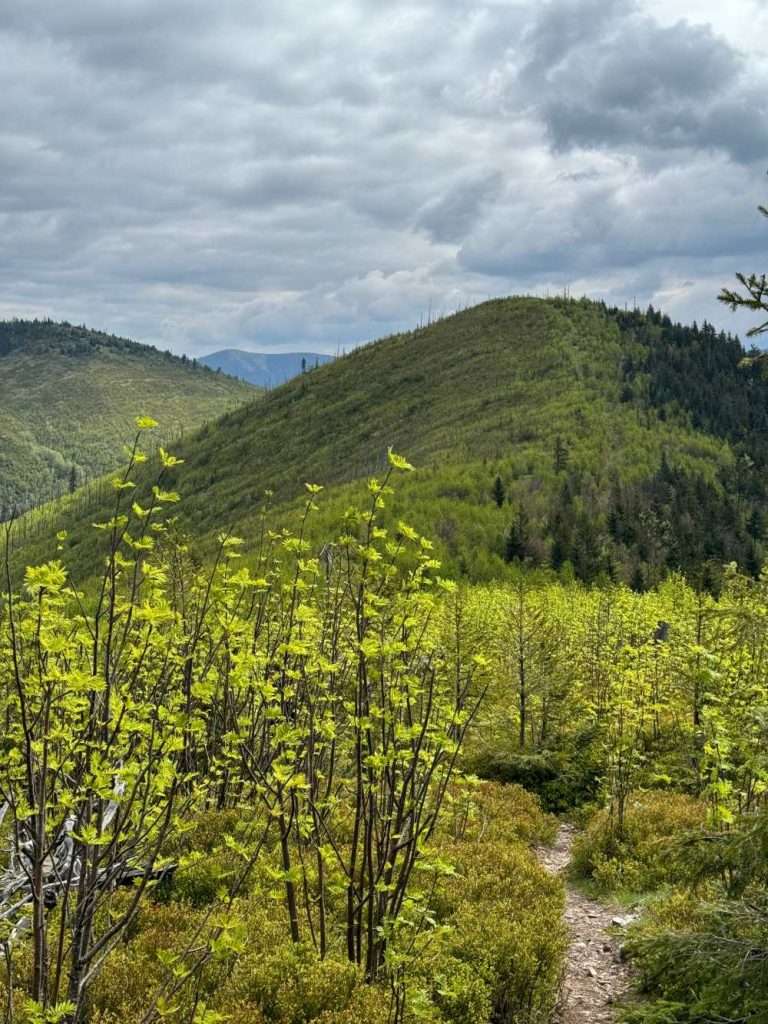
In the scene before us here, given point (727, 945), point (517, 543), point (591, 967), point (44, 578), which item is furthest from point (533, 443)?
point (44, 578)

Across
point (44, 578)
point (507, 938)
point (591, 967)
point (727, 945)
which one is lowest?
point (591, 967)

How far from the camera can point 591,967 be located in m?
9.53

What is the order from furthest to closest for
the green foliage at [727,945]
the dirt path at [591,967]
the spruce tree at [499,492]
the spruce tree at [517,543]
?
the spruce tree at [499,492], the spruce tree at [517,543], the dirt path at [591,967], the green foliage at [727,945]

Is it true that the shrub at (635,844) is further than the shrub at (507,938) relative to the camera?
Yes

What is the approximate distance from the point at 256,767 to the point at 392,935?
1.80 meters

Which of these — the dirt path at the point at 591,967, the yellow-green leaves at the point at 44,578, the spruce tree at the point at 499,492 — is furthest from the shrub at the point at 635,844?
the spruce tree at the point at 499,492

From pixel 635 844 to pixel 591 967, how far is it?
12.6 feet

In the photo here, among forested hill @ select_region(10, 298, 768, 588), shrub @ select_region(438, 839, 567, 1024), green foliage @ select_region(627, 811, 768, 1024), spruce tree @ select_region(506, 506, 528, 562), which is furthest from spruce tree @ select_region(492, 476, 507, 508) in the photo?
green foliage @ select_region(627, 811, 768, 1024)

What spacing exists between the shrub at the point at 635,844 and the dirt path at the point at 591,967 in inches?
26.7

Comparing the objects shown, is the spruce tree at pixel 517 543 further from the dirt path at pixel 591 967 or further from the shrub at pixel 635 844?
the dirt path at pixel 591 967

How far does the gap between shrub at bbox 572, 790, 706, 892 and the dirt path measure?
0.68m

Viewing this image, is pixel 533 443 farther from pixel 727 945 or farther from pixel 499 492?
pixel 727 945

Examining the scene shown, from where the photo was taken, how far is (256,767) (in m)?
6.42

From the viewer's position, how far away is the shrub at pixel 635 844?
38.8 ft
